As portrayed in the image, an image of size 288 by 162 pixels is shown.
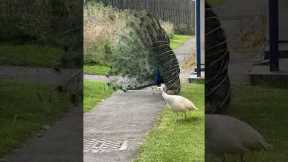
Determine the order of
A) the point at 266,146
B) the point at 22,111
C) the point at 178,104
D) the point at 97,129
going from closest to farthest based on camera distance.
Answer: the point at 266,146 < the point at 22,111 < the point at 178,104 < the point at 97,129

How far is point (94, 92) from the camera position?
5.66 m

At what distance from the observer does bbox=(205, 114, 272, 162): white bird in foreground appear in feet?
13.1

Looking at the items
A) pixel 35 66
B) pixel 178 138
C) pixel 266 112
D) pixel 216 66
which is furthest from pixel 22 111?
pixel 266 112

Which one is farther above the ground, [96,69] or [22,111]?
[96,69]

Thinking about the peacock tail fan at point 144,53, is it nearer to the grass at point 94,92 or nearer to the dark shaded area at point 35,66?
the grass at point 94,92

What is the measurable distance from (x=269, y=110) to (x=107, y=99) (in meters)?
1.82

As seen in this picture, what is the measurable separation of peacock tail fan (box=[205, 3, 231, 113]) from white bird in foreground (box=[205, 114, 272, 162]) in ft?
0.87

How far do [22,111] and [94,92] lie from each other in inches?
37.8

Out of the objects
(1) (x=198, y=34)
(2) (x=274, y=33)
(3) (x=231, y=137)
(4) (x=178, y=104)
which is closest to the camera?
(3) (x=231, y=137)

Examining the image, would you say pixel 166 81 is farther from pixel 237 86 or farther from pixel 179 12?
pixel 237 86

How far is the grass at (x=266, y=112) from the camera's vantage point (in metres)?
4.25

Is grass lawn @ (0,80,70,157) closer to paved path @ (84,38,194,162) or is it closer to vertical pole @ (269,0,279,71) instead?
paved path @ (84,38,194,162)

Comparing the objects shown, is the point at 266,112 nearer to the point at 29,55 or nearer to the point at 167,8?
the point at 167,8

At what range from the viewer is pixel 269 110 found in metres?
4.34
